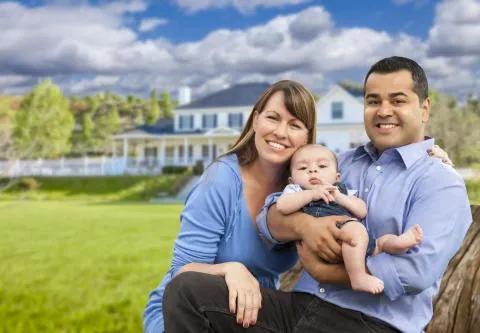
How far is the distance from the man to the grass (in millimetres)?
29712

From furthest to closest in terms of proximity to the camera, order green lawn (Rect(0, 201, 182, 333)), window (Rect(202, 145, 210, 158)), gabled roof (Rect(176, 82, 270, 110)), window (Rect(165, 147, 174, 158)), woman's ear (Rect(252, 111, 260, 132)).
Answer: window (Rect(165, 147, 174, 158)) < window (Rect(202, 145, 210, 158)) < gabled roof (Rect(176, 82, 270, 110)) < green lawn (Rect(0, 201, 182, 333)) < woman's ear (Rect(252, 111, 260, 132))

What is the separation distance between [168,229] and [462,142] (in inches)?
916

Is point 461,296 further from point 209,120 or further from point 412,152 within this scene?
point 209,120

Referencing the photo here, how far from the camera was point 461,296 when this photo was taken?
341 cm

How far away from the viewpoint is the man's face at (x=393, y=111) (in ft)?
9.68

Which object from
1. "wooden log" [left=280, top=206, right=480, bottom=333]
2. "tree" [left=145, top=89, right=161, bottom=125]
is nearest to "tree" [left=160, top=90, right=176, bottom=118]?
"tree" [left=145, top=89, right=161, bottom=125]

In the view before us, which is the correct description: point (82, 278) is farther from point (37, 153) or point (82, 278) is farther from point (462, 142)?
point (37, 153)

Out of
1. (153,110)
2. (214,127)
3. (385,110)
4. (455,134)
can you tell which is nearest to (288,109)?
(385,110)

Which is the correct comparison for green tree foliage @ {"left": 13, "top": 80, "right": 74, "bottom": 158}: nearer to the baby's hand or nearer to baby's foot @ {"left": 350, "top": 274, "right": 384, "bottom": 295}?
the baby's hand

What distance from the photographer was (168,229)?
16516mm

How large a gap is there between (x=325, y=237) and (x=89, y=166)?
1634 inches

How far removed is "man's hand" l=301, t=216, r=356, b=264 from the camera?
8.89 feet

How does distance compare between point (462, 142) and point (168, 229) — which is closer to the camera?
point (168, 229)

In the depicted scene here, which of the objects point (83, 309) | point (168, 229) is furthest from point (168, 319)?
point (168, 229)
